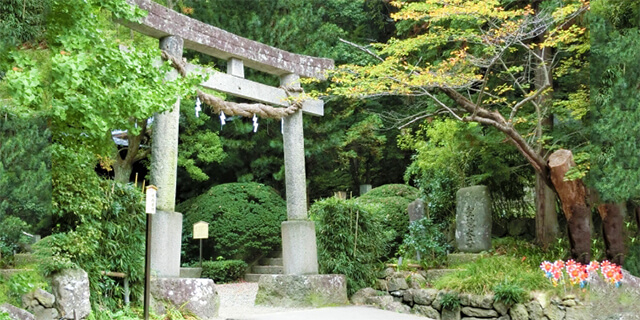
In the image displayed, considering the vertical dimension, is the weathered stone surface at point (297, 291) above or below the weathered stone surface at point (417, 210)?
below

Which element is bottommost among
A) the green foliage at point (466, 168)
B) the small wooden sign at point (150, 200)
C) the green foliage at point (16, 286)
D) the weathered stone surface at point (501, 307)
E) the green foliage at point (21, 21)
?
the weathered stone surface at point (501, 307)

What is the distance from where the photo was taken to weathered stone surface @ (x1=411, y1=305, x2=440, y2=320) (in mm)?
9700

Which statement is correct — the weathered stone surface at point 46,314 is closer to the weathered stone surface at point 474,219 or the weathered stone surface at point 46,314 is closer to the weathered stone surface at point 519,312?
the weathered stone surface at point 519,312

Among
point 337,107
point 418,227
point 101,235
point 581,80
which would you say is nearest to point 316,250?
point 418,227

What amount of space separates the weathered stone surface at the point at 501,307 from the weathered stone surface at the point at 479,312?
65mm

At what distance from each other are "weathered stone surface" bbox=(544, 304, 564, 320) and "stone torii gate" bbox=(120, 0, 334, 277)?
12.1 feet

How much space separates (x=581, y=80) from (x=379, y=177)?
765 centimetres

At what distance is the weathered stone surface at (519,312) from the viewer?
28.2 ft

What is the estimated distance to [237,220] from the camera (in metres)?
14.7

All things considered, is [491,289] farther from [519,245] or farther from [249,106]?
[249,106]

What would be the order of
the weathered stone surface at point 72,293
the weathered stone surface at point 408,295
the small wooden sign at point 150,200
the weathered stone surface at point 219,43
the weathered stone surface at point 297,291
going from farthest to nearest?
the weathered stone surface at point 408,295 → the weathered stone surface at point 297,291 → the weathered stone surface at point 219,43 → the small wooden sign at point 150,200 → the weathered stone surface at point 72,293

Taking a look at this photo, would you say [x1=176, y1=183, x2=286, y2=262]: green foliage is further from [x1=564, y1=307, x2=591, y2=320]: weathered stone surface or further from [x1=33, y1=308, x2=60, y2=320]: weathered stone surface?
[x1=33, y1=308, x2=60, y2=320]: weathered stone surface

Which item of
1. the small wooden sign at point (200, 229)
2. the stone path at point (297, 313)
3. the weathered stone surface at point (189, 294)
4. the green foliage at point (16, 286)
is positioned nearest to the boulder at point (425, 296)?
the stone path at point (297, 313)

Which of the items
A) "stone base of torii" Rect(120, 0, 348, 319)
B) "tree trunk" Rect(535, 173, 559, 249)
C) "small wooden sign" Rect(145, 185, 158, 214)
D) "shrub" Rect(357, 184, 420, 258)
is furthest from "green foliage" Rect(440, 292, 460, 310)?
"small wooden sign" Rect(145, 185, 158, 214)
